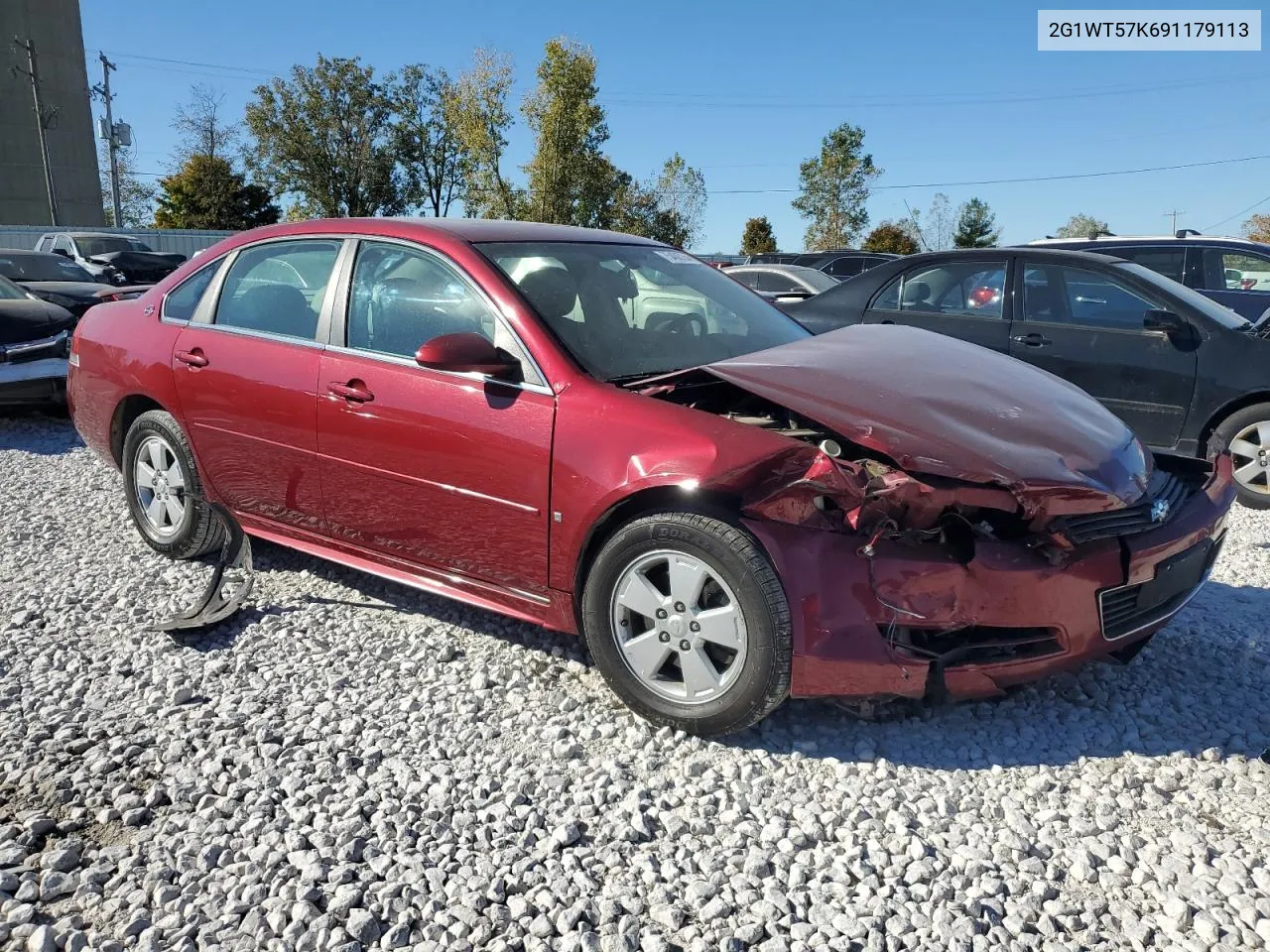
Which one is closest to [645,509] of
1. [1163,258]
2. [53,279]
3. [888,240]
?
[1163,258]

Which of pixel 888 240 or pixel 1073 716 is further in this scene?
pixel 888 240

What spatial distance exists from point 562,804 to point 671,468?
1011mm

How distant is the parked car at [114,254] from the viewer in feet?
65.5

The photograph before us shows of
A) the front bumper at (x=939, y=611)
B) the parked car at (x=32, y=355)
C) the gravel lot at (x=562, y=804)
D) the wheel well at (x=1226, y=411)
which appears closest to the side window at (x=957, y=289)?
the wheel well at (x=1226, y=411)

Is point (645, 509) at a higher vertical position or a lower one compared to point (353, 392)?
lower

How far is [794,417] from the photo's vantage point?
3.12 metres

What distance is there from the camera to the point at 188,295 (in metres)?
4.46

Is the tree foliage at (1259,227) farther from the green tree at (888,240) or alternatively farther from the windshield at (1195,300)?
the windshield at (1195,300)

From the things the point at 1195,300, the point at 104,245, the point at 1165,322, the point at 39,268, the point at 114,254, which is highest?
the point at 104,245

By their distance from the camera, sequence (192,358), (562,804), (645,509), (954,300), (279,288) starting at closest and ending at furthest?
(562,804) → (645,509) → (279,288) → (192,358) → (954,300)

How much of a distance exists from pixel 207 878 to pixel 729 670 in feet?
4.90

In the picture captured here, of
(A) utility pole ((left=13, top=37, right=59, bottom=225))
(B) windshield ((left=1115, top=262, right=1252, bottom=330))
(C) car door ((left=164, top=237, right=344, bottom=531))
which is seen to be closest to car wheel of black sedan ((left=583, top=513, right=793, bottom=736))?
(C) car door ((left=164, top=237, right=344, bottom=531))

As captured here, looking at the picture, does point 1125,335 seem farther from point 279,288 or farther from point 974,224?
point 974,224

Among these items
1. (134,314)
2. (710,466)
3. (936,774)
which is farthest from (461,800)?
(134,314)
